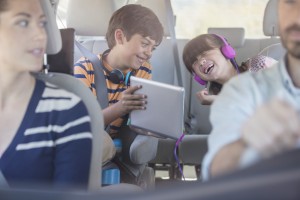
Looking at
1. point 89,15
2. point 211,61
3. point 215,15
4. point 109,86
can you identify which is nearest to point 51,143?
point 211,61

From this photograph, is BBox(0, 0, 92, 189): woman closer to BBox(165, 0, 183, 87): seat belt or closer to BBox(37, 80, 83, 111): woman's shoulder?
BBox(37, 80, 83, 111): woman's shoulder

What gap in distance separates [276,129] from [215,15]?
7.29 ft

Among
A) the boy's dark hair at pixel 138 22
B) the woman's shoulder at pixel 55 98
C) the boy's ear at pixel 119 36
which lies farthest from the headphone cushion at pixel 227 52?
the woman's shoulder at pixel 55 98

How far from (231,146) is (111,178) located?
94 cm

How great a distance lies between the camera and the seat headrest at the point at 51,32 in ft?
3.76

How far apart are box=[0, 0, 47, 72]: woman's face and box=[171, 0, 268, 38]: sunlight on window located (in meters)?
1.60

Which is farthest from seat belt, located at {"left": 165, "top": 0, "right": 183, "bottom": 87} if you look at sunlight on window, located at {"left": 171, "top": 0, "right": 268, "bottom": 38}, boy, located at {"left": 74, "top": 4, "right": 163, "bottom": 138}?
boy, located at {"left": 74, "top": 4, "right": 163, "bottom": 138}

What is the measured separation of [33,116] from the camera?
1.06m

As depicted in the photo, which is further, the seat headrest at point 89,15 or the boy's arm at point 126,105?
the seat headrest at point 89,15

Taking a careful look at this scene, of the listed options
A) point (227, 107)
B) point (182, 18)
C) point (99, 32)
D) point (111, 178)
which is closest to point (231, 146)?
point (227, 107)

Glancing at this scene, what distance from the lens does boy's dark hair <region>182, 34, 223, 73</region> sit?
1.69 m

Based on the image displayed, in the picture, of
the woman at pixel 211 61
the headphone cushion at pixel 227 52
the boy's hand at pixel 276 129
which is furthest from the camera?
the headphone cushion at pixel 227 52

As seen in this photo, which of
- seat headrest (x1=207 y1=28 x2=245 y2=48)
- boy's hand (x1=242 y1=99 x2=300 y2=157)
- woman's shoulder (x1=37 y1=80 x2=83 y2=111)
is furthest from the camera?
seat headrest (x1=207 y1=28 x2=245 y2=48)

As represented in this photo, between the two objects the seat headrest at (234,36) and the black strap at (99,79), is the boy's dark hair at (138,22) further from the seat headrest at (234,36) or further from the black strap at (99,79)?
the seat headrest at (234,36)
